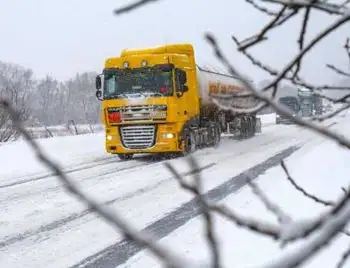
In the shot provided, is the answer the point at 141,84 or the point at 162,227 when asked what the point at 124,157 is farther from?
the point at 162,227

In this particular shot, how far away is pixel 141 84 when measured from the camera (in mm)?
15414

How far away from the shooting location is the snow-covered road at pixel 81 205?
631 centimetres

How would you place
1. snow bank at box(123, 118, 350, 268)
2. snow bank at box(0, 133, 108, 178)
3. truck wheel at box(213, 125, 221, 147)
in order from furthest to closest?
1. truck wheel at box(213, 125, 221, 147)
2. snow bank at box(0, 133, 108, 178)
3. snow bank at box(123, 118, 350, 268)

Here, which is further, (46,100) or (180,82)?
(46,100)

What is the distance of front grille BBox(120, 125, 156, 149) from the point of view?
51.6ft

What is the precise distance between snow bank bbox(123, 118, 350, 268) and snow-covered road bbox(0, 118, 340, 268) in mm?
407

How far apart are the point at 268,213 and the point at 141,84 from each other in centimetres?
838

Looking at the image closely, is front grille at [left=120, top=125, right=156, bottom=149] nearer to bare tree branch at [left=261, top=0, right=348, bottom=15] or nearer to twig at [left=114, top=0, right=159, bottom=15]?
bare tree branch at [left=261, top=0, right=348, bottom=15]

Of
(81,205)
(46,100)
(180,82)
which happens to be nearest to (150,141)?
(180,82)

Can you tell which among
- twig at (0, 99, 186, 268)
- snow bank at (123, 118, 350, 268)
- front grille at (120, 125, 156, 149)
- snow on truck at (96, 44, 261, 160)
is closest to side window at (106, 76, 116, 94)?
snow on truck at (96, 44, 261, 160)

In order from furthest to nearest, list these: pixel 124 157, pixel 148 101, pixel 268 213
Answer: pixel 124 157
pixel 148 101
pixel 268 213

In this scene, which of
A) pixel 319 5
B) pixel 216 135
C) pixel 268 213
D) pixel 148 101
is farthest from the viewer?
pixel 216 135

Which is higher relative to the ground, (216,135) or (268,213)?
(268,213)

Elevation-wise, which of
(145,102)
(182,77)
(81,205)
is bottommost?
(145,102)
